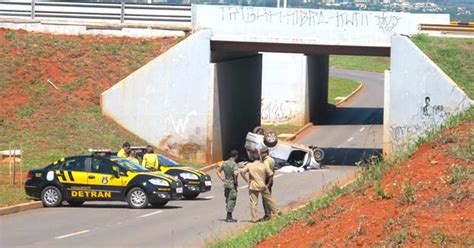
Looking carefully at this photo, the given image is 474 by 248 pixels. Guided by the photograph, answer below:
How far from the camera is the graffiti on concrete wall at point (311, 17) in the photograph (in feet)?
134

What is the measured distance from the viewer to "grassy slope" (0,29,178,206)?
125 ft

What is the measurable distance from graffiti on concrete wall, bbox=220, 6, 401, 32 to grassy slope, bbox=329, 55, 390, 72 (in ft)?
207

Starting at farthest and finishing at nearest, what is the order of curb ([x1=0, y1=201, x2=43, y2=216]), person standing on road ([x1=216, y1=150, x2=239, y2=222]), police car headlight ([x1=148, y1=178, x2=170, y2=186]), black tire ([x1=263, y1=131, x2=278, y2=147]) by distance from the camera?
black tire ([x1=263, y1=131, x2=278, y2=147]) < police car headlight ([x1=148, y1=178, x2=170, y2=186]) < curb ([x1=0, y1=201, x2=43, y2=216]) < person standing on road ([x1=216, y1=150, x2=239, y2=222])

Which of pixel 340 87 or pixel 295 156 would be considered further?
pixel 340 87

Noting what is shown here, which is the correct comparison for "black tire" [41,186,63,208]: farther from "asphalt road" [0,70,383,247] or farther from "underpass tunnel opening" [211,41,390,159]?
"underpass tunnel opening" [211,41,390,159]

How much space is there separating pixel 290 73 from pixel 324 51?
1445 centimetres

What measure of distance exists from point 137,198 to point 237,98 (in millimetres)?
19303

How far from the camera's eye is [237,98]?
45969 millimetres

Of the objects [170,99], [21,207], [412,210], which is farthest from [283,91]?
[412,210]

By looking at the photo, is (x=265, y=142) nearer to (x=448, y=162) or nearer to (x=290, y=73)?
(x=290, y=73)

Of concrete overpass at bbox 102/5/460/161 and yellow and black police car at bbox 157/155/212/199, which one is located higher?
concrete overpass at bbox 102/5/460/161

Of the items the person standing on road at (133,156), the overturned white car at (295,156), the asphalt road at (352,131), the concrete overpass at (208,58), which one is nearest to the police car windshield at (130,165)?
the person standing on road at (133,156)

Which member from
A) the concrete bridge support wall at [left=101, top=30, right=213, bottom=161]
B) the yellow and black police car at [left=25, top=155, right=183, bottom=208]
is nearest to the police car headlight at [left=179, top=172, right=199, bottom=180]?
the yellow and black police car at [left=25, top=155, right=183, bottom=208]

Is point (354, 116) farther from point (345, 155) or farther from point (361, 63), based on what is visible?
point (361, 63)
